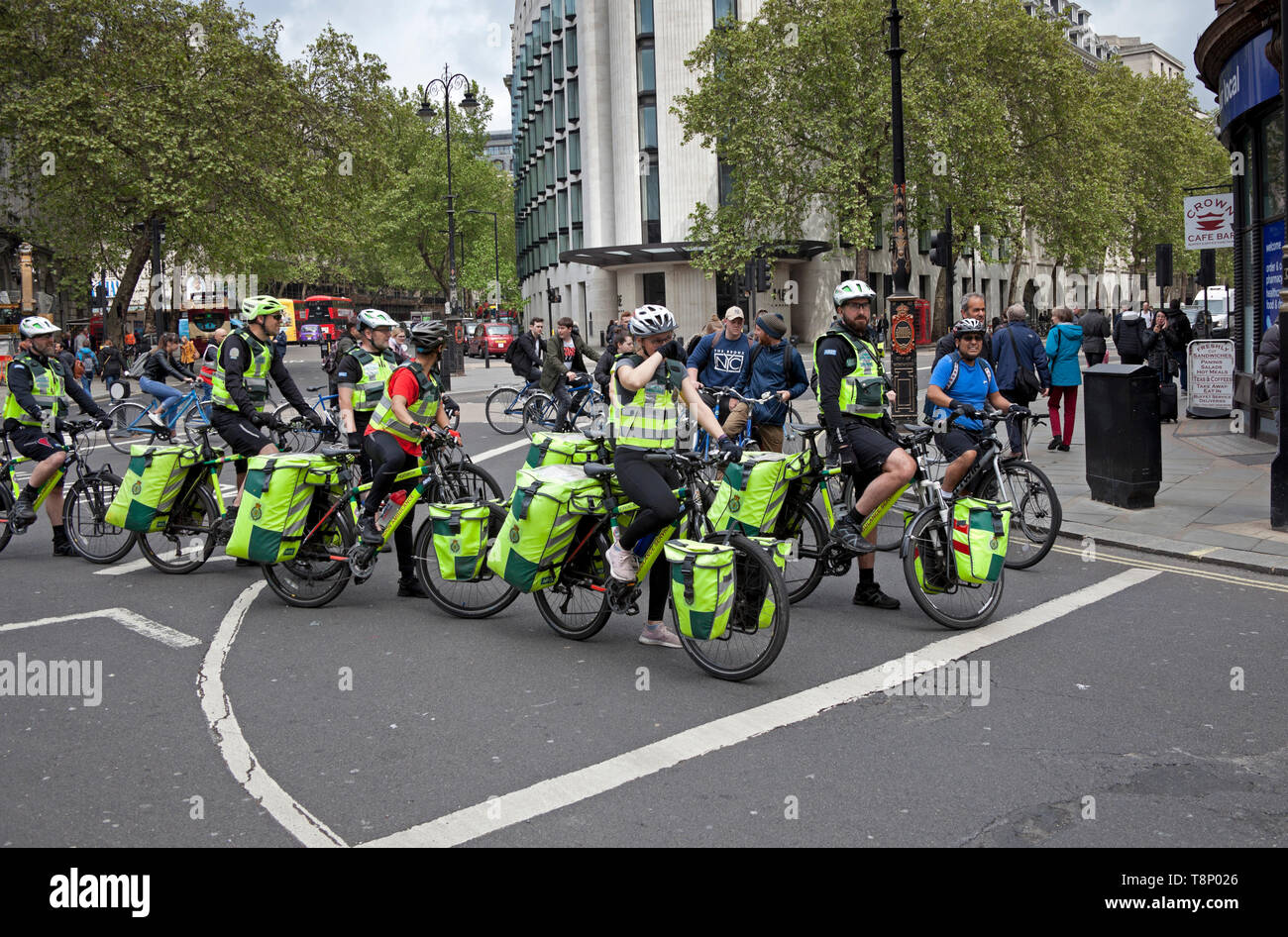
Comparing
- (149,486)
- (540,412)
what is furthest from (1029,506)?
(540,412)

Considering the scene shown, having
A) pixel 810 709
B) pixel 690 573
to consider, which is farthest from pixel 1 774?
pixel 810 709

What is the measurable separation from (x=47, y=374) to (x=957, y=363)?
6.88m

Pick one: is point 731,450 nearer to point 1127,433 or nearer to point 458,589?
point 458,589

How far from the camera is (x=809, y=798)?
14.5 ft

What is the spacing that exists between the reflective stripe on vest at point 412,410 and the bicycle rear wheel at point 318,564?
1.85 feet

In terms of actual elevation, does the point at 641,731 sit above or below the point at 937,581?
below

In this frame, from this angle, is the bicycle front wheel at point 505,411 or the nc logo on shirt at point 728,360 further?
the bicycle front wheel at point 505,411

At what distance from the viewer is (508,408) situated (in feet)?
63.1

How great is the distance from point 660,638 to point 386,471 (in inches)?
86.2

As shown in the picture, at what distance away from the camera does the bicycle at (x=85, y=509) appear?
9406 mm

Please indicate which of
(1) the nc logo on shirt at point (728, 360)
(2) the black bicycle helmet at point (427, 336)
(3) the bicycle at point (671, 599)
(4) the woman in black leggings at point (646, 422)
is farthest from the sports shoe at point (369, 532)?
(1) the nc logo on shirt at point (728, 360)

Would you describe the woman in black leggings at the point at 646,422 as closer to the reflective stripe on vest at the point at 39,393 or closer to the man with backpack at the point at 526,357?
the reflective stripe on vest at the point at 39,393

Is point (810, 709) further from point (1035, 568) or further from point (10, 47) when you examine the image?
point (10, 47)
